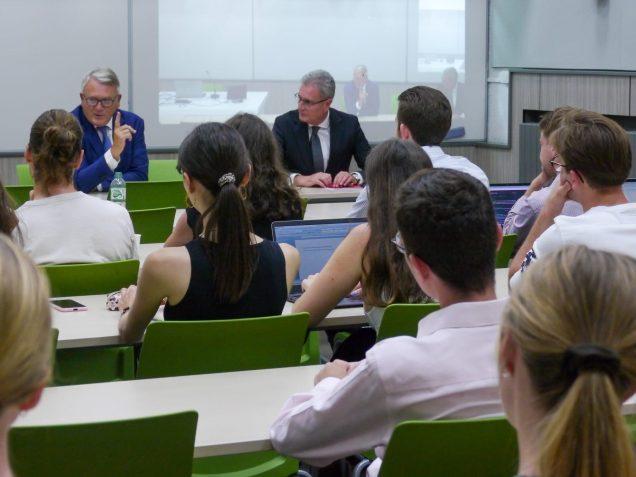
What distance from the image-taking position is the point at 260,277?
3123mm

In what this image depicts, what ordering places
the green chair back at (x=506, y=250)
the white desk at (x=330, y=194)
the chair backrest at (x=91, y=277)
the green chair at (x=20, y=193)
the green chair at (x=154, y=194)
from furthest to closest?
1. the white desk at (x=330, y=194)
2. the green chair at (x=154, y=194)
3. the green chair at (x=20, y=193)
4. the green chair back at (x=506, y=250)
5. the chair backrest at (x=91, y=277)

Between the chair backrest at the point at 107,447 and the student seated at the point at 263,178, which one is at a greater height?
the student seated at the point at 263,178

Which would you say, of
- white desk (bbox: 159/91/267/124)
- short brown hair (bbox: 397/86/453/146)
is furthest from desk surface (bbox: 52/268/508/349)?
white desk (bbox: 159/91/267/124)

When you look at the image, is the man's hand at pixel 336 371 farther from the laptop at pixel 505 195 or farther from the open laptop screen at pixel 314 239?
the laptop at pixel 505 195

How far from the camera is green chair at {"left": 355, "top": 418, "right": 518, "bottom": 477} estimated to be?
6.40 ft

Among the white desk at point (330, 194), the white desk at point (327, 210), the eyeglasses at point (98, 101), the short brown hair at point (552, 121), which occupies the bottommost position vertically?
the white desk at point (327, 210)

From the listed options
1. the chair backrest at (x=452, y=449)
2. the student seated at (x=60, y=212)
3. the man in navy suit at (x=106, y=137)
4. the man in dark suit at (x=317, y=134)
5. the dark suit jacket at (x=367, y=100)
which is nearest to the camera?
the chair backrest at (x=452, y=449)

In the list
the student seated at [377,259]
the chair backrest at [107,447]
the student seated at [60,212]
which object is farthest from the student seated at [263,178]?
the chair backrest at [107,447]

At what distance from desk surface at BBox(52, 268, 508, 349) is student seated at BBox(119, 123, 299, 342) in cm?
7

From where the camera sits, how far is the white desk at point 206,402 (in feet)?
7.34

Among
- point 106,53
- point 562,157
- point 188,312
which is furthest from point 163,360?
point 106,53

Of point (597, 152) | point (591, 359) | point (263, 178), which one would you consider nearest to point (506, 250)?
point (263, 178)

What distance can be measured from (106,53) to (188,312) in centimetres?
546

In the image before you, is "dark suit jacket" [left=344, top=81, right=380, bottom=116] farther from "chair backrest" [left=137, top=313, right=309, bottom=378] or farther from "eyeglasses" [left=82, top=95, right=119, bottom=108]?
"chair backrest" [left=137, top=313, right=309, bottom=378]
